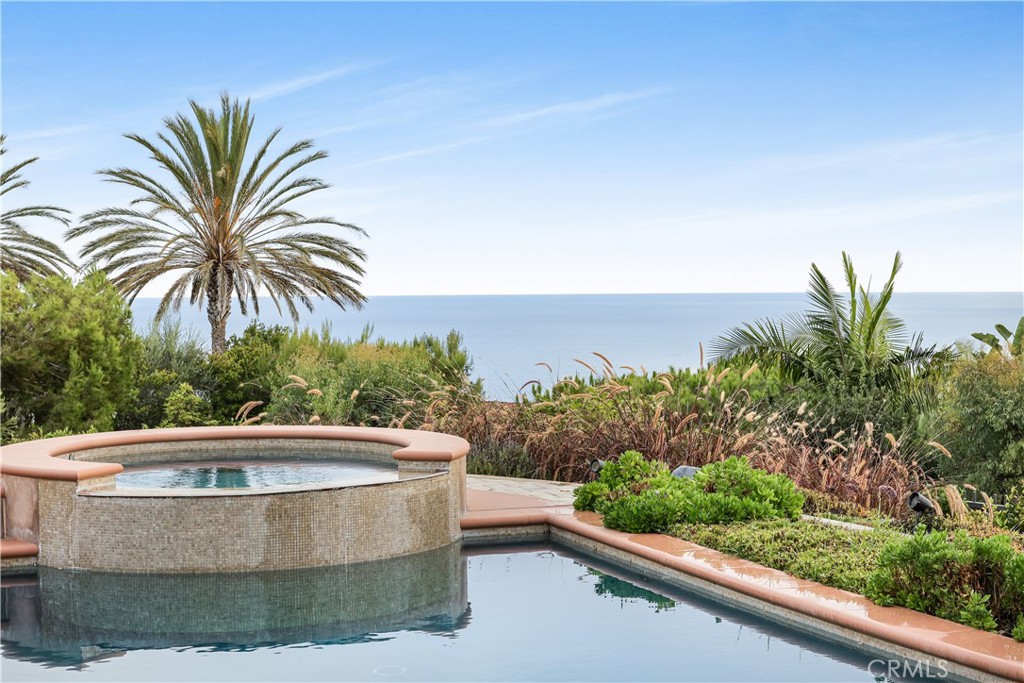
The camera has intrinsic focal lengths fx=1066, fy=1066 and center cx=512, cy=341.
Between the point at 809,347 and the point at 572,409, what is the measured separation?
5700 millimetres

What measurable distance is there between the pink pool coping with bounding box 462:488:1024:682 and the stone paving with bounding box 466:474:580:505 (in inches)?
18.1

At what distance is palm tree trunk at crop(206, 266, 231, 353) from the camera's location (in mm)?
19344

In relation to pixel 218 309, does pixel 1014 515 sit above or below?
below

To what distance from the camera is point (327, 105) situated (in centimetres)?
3950

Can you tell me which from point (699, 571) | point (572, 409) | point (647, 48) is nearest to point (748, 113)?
point (647, 48)

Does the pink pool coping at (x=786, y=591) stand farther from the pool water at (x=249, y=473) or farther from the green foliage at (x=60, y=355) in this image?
the green foliage at (x=60, y=355)

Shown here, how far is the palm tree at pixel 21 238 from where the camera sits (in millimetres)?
20734

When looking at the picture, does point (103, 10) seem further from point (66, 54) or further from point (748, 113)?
point (748, 113)

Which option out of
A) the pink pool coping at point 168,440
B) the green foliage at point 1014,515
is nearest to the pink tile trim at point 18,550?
the pink pool coping at point 168,440

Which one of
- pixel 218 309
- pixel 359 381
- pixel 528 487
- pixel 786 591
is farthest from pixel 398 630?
pixel 218 309

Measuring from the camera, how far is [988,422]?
10.9m

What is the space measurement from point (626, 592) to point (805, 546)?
1.32 m

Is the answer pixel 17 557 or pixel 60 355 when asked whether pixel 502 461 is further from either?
pixel 60 355

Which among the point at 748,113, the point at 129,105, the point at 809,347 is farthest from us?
the point at 129,105
